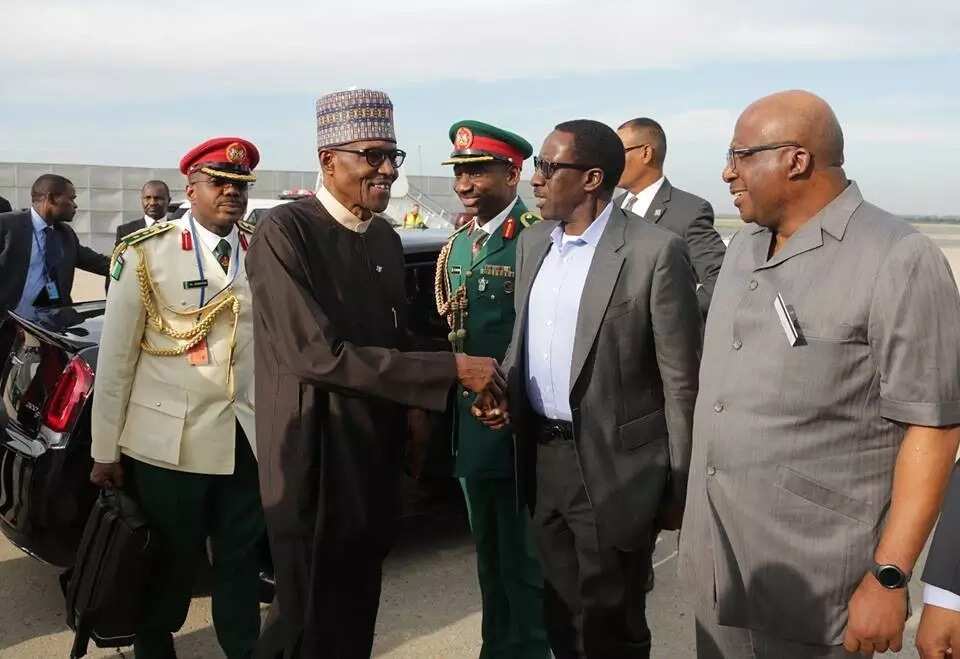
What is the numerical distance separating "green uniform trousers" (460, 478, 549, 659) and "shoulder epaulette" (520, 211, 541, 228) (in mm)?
1059

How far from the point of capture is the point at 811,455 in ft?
7.21

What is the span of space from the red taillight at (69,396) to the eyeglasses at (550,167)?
1992 mm

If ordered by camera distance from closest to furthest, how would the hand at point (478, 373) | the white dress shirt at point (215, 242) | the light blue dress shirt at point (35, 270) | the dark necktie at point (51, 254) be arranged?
the hand at point (478, 373) < the white dress shirt at point (215, 242) < the light blue dress shirt at point (35, 270) < the dark necktie at point (51, 254)

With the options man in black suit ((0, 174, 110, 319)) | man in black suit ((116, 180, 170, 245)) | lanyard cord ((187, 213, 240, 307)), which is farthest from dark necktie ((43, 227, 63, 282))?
lanyard cord ((187, 213, 240, 307))

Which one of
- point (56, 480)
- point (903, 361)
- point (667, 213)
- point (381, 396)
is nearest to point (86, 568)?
point (56, 480)

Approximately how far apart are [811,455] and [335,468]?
1.38 m

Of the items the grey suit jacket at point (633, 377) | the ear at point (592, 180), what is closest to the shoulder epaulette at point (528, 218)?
the ear at point (592, 180)

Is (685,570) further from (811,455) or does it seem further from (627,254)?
(627,254)

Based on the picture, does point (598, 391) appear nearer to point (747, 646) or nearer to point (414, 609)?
point (747, 646)

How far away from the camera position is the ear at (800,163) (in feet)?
7.28

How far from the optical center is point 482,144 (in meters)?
4.03

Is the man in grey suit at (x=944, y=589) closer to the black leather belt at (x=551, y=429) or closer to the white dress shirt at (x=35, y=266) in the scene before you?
the black leather belt at (x=551, y=429)

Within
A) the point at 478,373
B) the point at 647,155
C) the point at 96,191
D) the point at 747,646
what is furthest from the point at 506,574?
the point at 96,191

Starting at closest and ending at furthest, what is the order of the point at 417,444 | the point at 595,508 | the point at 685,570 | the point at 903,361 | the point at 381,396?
the point at 903,361 → the point at 685,570 → the point at 381,396 → the point at 595,508 → the point at 417,444
